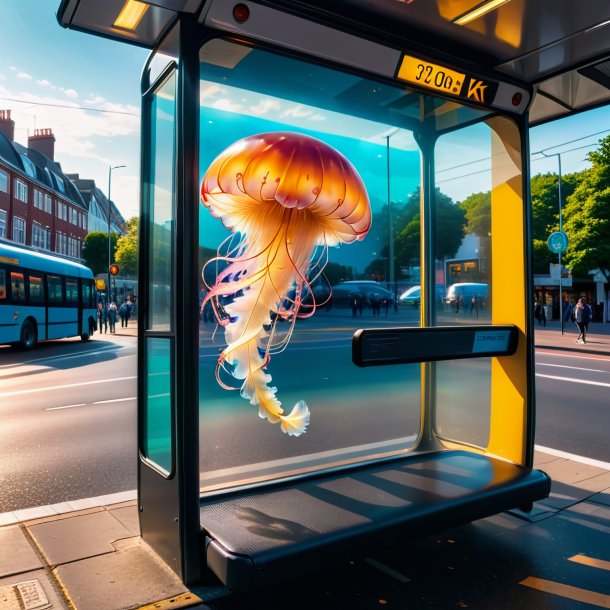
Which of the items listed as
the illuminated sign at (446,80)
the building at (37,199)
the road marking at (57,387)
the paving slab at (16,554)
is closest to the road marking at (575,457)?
the illuminated sign at (446,80)

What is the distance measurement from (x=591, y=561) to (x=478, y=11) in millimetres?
3486

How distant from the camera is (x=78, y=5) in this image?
2.96m

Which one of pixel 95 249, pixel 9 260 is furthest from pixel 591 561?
pixel 95 249

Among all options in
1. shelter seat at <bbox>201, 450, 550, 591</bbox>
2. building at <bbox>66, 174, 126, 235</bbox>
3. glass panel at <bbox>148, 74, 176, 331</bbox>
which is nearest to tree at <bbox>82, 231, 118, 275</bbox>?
building at <bbox>66, 174, 126, 235</bbox>

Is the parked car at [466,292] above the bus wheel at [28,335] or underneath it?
above

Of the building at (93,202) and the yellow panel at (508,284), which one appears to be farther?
the building at (93,202)

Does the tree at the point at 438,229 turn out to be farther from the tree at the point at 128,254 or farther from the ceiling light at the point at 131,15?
the tree at the point at 128,254

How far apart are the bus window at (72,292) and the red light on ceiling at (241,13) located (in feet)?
66.9

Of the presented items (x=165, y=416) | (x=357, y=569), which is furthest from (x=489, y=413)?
(x=165, y=416)

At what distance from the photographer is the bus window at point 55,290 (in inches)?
787

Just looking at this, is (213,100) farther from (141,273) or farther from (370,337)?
(370,337)

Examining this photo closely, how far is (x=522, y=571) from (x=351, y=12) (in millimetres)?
3559

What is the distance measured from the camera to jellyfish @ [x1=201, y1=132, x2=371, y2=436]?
3.59 m

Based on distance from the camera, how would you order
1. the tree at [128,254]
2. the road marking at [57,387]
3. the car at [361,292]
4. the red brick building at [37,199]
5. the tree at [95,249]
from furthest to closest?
the tree at [95,249] < the tree at [128,254] < the red brick building at [37,199] < the road marking at [57,387] < the car at [361,292]
